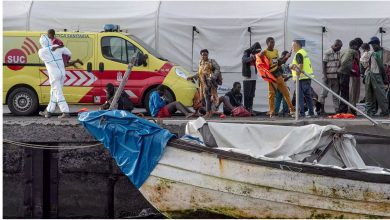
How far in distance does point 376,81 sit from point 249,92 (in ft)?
9.25

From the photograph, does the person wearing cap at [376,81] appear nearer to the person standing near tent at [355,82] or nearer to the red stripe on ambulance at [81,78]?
the person standing near tent at [355,82]

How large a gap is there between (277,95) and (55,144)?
5986 millimetres

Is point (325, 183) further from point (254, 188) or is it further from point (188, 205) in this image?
point (188, 205)

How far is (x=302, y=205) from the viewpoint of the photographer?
11.5m

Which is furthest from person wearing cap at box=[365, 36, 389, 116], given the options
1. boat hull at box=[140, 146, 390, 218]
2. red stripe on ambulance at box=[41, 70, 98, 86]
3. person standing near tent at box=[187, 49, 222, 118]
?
boat hull at box=[140, 146, 390, 218]

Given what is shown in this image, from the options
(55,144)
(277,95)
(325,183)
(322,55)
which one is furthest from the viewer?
(322,55)

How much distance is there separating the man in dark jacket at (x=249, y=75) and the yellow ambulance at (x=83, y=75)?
1.24 meters

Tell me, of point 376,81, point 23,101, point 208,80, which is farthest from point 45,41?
point 376,81

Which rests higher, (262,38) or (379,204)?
(262,38)

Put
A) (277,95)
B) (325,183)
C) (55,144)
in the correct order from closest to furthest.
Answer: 1. (325,183)
2. (55,144)
3. (277,95)

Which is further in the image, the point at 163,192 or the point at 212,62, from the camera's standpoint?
the point at 212,62

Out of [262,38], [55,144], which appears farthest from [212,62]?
[55,144]

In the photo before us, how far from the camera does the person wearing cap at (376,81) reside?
58.4 feet

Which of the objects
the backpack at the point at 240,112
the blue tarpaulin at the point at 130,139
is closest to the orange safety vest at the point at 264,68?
the backpack at the point at 240,112
